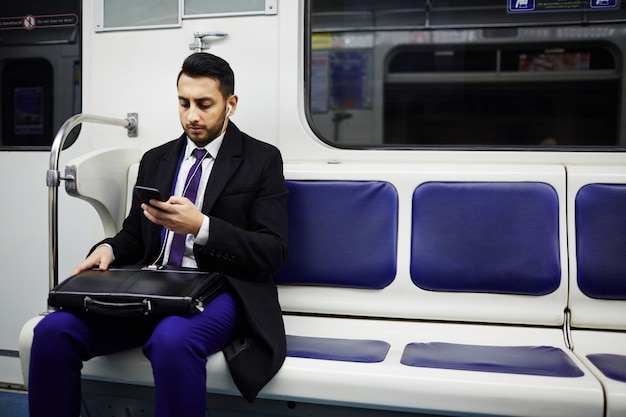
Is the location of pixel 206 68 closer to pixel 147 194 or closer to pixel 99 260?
pixel 147 194

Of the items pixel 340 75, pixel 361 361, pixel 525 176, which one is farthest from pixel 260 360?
pixel 340 75

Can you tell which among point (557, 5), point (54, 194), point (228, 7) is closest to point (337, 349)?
point (54, 194)

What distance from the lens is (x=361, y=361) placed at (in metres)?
1.95

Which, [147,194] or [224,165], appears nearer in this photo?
[147,194]

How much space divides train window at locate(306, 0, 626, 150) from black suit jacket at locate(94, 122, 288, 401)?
261 centimetres

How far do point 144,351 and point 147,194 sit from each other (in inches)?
20.0

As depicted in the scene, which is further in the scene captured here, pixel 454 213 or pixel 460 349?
pixel 454 213

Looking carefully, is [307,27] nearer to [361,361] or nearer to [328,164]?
[328,164]

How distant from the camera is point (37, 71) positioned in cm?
320

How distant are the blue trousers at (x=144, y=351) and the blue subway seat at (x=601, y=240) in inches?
54.6

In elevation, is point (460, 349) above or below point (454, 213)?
below

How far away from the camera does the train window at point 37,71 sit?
3.07 metres

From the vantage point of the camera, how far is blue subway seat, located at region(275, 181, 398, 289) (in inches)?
95.1

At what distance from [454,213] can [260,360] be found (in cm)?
100
